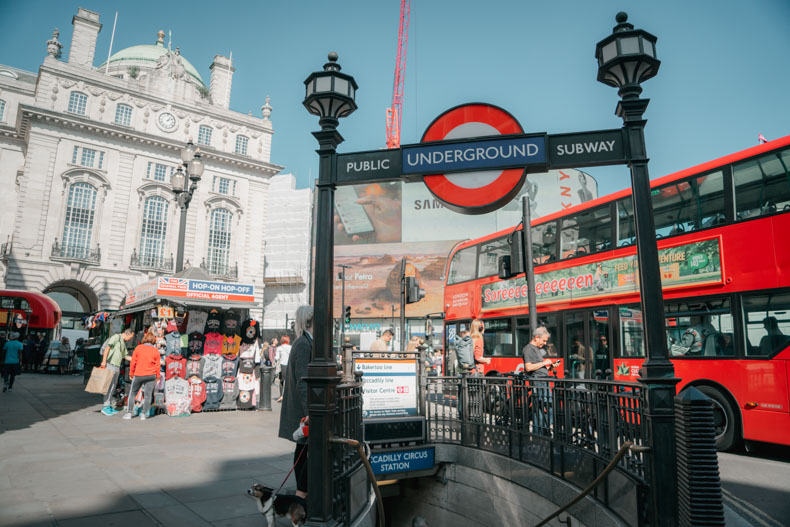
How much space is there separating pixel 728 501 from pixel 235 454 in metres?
5.61

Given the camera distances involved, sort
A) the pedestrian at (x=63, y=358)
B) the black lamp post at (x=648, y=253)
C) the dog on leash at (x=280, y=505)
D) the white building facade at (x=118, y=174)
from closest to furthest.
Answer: the black lamp post at (x=648, y=253) < the dog on leash at (x=280, y=505) < the pedestrian at (x=63, y=358) < the white building facade at (x=118, y=174)

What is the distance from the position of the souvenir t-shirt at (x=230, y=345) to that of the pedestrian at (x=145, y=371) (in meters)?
2.73

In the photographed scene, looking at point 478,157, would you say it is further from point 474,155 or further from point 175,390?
point 175,390

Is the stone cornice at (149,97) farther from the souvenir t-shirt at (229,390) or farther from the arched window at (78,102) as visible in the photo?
the souvenir t-shirt at (229,390)

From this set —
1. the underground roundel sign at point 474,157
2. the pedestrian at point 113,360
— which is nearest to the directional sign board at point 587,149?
the underground roundel sign at point 474,157

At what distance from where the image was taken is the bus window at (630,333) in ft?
29.7

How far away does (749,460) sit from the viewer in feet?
23.3

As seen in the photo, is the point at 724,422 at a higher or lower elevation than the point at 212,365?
lower

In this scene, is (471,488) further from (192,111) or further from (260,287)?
(192,111)

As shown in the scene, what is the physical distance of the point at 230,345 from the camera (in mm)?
12539

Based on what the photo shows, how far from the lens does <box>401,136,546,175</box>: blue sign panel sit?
402cm

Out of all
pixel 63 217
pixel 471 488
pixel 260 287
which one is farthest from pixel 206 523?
pixel 260 287

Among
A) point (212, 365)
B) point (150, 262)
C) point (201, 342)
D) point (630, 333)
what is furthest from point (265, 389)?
point (150, 262)

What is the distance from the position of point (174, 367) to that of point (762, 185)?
11137 millimetres
